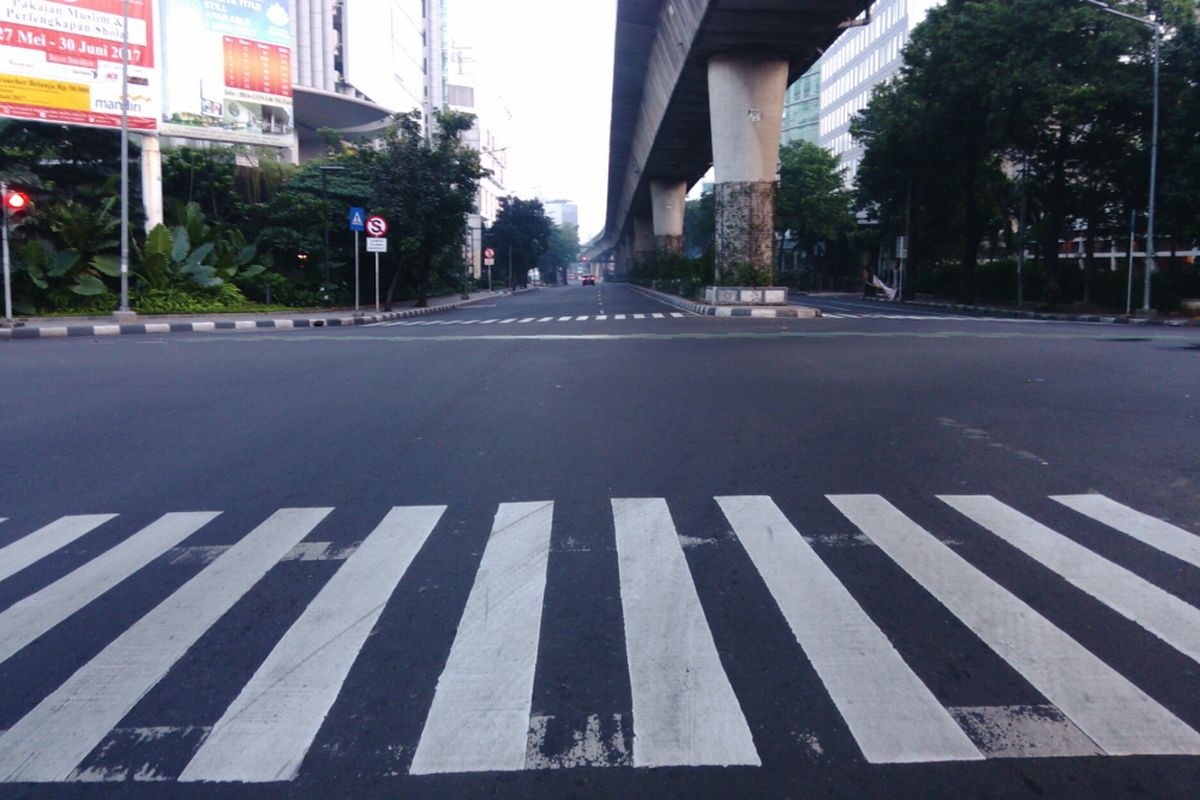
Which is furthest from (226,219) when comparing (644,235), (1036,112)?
(644,235)

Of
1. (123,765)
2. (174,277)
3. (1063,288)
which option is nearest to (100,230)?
(174,277)

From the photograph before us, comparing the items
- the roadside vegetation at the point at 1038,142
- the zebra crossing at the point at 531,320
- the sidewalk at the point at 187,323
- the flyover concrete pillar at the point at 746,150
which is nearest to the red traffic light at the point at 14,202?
the sidewalk at the point at 187,323

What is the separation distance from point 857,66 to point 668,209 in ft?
89.6

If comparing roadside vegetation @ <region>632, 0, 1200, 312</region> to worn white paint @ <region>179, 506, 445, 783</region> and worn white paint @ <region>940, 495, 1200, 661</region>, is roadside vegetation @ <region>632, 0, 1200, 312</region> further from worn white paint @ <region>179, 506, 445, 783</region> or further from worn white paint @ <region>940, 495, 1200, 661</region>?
worn white paint @ <region>179, 506, 445, 783</region>

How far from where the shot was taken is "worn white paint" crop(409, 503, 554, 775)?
3.33 m

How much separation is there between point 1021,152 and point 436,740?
40.5m

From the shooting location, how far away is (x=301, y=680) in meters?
3.90

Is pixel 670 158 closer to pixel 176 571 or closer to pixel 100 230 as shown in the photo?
pixel 100 230

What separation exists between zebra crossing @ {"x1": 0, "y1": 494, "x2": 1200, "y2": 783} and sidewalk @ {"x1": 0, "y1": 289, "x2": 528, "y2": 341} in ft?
67.5

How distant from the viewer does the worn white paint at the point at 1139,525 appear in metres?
5.57

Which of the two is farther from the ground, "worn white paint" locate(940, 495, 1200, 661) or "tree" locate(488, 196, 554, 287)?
"tree" locate(488, 196, 554, 287)

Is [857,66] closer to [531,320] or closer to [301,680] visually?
[531,320]

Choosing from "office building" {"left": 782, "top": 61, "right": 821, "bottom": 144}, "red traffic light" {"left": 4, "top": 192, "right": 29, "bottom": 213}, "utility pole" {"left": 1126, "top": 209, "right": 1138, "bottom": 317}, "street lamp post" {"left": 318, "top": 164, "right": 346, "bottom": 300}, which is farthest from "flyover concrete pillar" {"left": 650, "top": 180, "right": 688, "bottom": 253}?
"red traffic light" {"left": 4, "top": 192, "right": 29, "bottom": 213}

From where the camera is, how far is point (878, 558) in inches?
214
